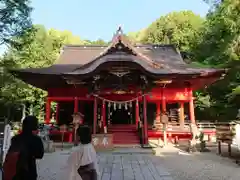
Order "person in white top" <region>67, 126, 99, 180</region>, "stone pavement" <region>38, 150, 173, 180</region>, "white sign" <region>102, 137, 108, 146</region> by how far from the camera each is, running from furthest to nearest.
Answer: "white sign" <region>102, 137, 108, 146</region> < "stone pavement" <region>38, 150, 173, 180</region> < "person in white top" <region>67, 126, 99, 180</region>

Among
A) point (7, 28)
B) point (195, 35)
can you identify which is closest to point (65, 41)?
point (195, 35)

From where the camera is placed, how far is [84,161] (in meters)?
3.26

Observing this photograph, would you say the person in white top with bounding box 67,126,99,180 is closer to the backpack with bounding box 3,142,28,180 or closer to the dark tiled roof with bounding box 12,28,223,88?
the backpack with bounding box 3,142,28,180

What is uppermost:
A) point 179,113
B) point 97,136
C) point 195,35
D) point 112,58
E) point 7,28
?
point 195,35

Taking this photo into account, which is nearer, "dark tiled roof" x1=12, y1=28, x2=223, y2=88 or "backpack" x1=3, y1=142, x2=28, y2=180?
"backpack" x1=3, y1=142, x2=28, y2=180

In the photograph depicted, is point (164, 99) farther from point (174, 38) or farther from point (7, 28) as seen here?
point (174, 38)

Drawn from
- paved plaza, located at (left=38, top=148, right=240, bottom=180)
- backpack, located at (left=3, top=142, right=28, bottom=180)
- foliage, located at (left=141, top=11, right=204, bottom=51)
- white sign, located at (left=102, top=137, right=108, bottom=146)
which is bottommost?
paved plaza, located at (left=38, top=148, right=240, bottom=180)

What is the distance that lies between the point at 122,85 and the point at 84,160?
991cm

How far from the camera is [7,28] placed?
43.0ft

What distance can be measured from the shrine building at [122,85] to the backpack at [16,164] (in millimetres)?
8940

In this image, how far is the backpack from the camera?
2871 mm

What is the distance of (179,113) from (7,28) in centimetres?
1129

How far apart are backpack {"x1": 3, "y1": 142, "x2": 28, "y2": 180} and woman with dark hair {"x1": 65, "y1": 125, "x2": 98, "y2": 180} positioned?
60 centimetres

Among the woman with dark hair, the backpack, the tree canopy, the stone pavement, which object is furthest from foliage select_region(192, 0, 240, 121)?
the backpack
